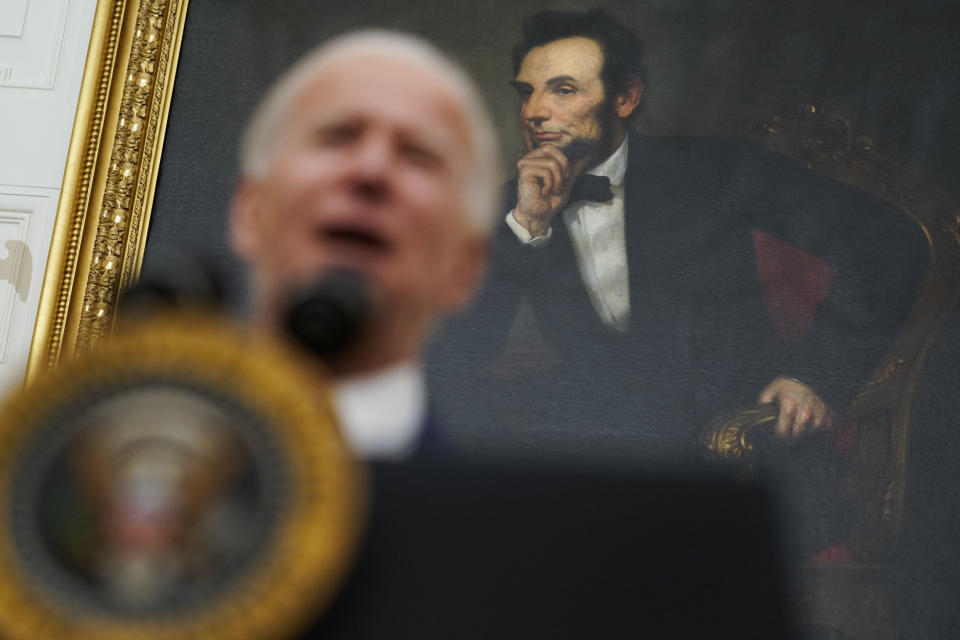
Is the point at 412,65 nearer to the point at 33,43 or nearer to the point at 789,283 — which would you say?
the point at 789,283

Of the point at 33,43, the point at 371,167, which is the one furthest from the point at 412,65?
the point at 33,43

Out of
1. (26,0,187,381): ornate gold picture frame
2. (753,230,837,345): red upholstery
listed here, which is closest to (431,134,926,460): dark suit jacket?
(753,230,837,345): red upholstery

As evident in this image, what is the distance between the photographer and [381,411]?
5.09 feet

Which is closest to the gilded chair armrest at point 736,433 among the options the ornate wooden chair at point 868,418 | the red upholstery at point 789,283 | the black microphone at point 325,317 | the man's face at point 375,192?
the ornate wooden chair at point 868,418

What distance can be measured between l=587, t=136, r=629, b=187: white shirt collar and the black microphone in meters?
1.80

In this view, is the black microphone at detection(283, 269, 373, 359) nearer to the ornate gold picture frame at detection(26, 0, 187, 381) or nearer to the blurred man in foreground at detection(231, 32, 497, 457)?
the blurred man in foreground at detection(231, 32, 497, 457)

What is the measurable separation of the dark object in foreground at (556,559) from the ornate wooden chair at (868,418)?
1.33 meters

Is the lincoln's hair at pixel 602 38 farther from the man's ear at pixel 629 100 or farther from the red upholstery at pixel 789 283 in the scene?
the red upholstery at pixel 789 283

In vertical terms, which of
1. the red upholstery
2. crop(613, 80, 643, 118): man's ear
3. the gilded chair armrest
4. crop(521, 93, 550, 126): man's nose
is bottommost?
the gilded chair armrest

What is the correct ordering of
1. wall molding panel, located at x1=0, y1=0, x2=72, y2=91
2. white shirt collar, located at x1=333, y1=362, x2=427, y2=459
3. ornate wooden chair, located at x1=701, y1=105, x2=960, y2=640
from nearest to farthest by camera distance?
white shirt collar, located at x1=333, y1=362, x2=427, y2=459
ornate wooden chair, located at x1=701, y1=105, x2=960, y2=640
wall molding panel, located at x1=0, y1=0, x2=72, y2=91

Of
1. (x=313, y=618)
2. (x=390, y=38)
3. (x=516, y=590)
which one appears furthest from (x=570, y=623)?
(x=390, y=38)

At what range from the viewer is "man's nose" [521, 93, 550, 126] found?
284cm

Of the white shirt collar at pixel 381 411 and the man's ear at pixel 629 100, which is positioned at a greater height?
the man's ear at pixel 629 100

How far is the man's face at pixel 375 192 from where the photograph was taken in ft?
5.13
